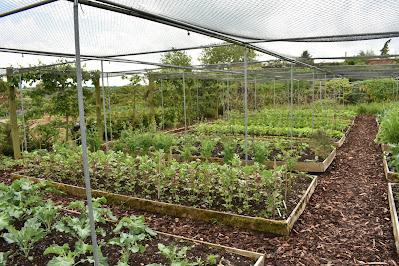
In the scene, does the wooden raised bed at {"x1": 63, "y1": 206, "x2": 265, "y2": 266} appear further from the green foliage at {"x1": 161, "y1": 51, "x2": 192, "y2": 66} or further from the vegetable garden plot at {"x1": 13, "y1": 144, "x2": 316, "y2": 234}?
the green foliage at {"x1": 161, "y1": 51, "x2": 192, "y2": 66}

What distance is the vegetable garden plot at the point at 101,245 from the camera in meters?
3.03

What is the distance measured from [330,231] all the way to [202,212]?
1.63 m

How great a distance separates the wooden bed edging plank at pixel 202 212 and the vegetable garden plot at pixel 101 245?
0.73m

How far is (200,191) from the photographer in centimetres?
470

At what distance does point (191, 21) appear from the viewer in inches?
141

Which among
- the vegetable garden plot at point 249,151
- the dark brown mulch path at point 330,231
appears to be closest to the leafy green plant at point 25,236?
the dark brown mulch path at point 330,231

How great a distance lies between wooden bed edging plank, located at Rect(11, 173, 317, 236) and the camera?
13.1 ft

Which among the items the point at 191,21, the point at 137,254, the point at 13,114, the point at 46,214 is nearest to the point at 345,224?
the point at 137,254

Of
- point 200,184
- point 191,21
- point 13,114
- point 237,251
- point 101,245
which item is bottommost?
point 237,251

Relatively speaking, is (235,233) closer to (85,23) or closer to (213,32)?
(213,32)

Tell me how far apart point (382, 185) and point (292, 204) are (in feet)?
7.14

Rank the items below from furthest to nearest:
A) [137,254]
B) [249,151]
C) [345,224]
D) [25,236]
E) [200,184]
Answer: [249,151]
[200,184]
[345,224]
[137,254]
[25,236]

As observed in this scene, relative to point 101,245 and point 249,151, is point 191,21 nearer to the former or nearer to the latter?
point 101,245

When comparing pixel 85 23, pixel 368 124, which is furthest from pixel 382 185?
pixel 368 124
